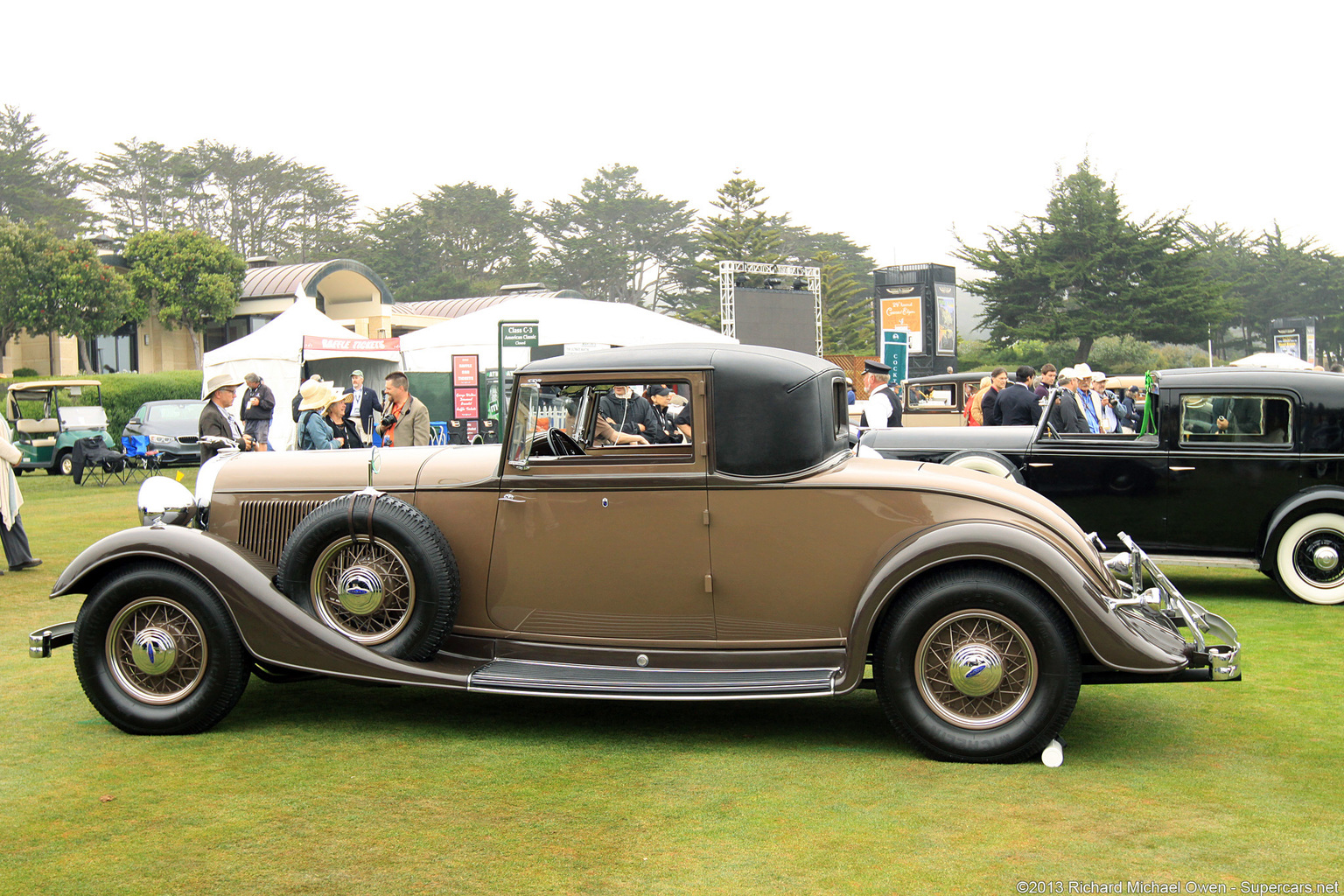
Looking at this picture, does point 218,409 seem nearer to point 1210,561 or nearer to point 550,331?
point 1210,561

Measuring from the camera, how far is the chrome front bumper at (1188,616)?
4168 mm

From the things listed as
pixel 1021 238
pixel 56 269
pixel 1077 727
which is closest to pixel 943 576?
pixel 1077 727

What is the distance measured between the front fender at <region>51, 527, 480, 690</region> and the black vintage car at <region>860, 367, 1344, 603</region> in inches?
167

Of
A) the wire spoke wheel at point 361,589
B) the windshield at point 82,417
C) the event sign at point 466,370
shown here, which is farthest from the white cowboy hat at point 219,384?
the windshield at point 82,417

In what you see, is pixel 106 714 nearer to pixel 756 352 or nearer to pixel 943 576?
pixel 756 352

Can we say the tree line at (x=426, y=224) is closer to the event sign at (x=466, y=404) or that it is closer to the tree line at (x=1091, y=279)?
the tree line at (x=1091, y=279)

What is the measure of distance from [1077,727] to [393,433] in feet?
23.2

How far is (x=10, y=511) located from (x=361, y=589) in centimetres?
640

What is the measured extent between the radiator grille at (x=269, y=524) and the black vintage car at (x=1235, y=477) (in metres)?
4.27

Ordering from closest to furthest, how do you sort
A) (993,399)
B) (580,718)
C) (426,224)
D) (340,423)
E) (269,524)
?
(580,718)
(269,524)
(340,423)
(993,399)
(426,224)

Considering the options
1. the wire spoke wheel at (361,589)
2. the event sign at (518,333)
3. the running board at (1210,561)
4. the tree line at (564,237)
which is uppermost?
the tree line at (564,237)

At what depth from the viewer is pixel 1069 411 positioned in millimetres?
9531

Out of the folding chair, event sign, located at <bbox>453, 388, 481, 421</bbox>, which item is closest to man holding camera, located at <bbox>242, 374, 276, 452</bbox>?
event sign, located at <bbox>453, 388, 481, 421</bbox>

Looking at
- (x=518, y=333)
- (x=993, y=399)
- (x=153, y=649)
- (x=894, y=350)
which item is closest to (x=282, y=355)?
(x=518, y=333)
